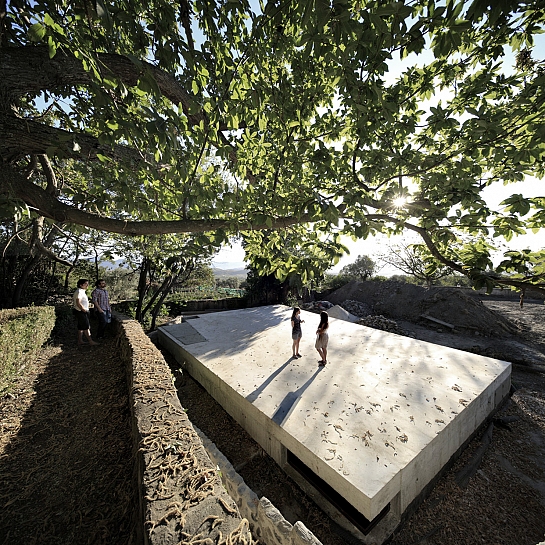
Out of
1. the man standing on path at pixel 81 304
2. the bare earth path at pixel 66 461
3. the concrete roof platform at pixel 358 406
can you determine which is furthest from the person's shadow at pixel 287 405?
the man standing on path at pixel 81 304

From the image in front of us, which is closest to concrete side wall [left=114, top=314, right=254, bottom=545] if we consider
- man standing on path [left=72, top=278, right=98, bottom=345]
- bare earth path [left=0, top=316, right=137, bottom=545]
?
bare earth path [left=0, top=316, right=137, bottom=545]

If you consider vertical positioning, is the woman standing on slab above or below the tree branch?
below

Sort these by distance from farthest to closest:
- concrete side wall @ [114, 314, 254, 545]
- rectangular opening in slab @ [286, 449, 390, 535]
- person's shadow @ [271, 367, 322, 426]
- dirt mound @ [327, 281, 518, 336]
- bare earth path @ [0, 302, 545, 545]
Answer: dirt mound @ [327, 281, 518, 336], person's shadow @ [271, 367, 322, 426], rectangular opening in slab @ [286, 449, 390, 535], bare earth path @ [0, 302, 545, 545], concrete side wall @ [114, 314, 254, 545]

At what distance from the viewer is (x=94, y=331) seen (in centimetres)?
885

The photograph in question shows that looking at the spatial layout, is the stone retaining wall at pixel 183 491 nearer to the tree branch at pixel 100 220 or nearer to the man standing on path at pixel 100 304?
the tree branch at pixel 100 220

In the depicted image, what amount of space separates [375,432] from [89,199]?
19.3 feet

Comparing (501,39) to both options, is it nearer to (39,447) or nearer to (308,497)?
(308,497)

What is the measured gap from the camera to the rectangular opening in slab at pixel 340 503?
3.21 m

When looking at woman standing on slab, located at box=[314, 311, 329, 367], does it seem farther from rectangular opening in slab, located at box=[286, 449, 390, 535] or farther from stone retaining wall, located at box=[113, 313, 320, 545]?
stone retaining wall, located at box=[113, 313, 320, 545]

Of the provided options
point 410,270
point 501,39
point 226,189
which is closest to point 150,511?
point 226,189

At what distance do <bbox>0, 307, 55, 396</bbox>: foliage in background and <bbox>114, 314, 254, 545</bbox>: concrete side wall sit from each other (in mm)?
3606

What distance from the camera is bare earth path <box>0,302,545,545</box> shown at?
259 cm

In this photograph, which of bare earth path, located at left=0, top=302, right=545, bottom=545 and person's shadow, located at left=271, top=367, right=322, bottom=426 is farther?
person's shadow, located at left=271, top=367, right=322, bottom=426

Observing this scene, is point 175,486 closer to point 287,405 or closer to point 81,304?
point 287,405
